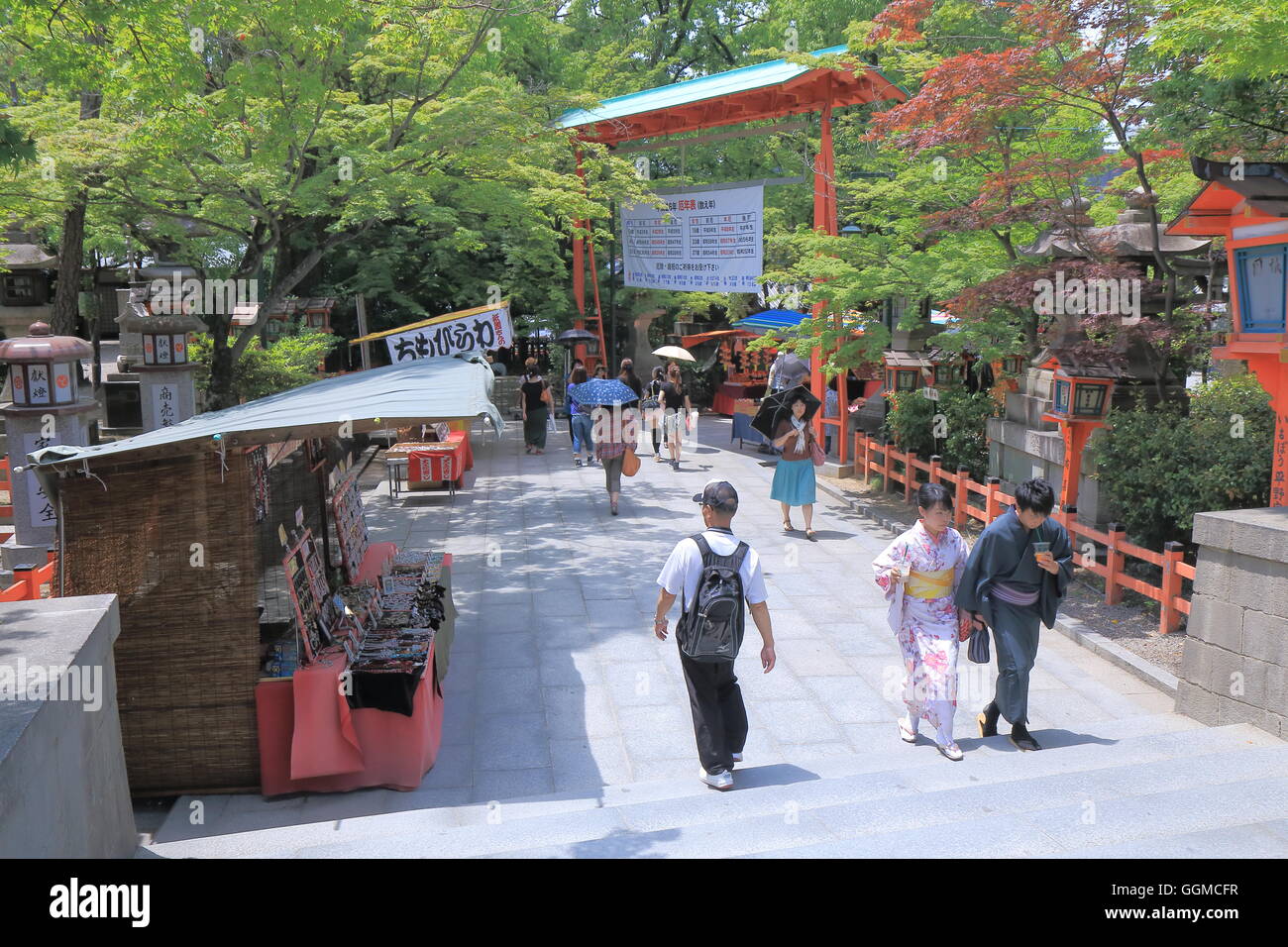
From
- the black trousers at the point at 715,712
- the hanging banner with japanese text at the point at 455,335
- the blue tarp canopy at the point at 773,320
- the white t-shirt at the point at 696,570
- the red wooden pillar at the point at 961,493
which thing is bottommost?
the black trousers at the point at 715,712

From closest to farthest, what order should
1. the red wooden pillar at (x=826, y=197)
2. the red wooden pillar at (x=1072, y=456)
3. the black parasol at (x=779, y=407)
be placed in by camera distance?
the red wooden pillar at (x=1072, y=456) < the black parasol at (x=779, y=407) < the red wooden pillar at (x=826, y=197)

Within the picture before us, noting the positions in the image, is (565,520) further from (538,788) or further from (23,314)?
(23,314)

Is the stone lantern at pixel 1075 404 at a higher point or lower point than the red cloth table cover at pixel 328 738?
higher

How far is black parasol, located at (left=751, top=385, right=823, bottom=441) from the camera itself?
36.5 ft

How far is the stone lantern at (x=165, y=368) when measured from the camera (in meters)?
11.2

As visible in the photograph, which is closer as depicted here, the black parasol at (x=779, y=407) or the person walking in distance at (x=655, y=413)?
the black parasol at (x=779, y=407)

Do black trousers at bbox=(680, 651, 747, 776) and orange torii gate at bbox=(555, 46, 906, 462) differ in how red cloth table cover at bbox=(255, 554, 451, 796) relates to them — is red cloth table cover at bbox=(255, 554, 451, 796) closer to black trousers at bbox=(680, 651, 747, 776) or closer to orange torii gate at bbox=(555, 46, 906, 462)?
black trousers at bbox=(680, 651, 747, 776)

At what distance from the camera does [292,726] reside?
19.1 feet

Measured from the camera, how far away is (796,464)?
38.1ft

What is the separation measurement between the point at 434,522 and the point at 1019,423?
7.22 meters

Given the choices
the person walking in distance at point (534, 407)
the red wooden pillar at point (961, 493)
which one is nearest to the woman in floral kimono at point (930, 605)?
the red wooden pillar at point (961, 493)

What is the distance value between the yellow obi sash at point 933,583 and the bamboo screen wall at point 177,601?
12.5ft

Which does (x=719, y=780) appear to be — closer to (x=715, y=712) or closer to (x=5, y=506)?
(x=715, y=712)

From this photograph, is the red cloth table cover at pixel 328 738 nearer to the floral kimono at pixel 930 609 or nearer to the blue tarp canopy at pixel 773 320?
the floral kimono at pixel 930 609
